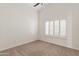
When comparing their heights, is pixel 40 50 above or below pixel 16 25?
below

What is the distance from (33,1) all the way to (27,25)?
0.38 metres

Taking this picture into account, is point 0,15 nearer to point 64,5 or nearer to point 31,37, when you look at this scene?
point 31,37

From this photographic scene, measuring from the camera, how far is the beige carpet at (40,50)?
1479 millimetres

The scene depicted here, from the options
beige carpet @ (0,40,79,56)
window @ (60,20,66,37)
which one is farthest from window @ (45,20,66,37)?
beige carpet @ (0,40,79,56)

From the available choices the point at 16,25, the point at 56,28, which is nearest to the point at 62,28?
the point at 56,28

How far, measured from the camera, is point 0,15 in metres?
1.41

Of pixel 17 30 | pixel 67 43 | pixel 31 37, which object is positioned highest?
pixel 17 30

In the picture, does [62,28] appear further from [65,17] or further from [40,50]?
[40,50]

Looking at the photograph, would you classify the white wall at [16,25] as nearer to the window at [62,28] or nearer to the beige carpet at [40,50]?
the beige carpet at [40,50]

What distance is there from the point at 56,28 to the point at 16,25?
2.05ft

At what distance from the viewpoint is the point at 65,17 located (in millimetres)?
1492

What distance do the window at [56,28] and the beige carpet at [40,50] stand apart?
0.19 m

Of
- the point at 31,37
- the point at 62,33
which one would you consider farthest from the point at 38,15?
the point at 62,33

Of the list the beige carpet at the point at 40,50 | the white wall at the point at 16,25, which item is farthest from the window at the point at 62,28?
the white wall at the point at 16,25
